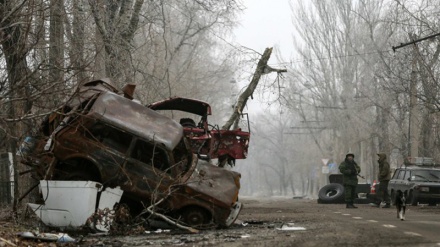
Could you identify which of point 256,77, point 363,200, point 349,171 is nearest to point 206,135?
point 349,171

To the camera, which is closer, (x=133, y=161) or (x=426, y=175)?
(x=133, y=161)

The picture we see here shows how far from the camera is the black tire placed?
1230 inches

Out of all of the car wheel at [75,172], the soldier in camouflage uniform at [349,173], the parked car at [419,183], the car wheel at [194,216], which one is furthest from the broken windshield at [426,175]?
the car wheel at [75,172]

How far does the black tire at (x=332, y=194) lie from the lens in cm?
3123

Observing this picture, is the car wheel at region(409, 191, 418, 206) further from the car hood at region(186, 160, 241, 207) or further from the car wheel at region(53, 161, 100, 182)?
the car wheel at region(53, 161, 100, 182)

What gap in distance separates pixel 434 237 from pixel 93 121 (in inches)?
248

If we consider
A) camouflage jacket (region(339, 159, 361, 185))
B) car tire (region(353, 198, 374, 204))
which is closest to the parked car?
car tire (region(353, 198, 374, 204))

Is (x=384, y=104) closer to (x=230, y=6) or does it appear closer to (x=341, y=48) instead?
(x=341, y=48)

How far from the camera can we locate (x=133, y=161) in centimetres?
1391

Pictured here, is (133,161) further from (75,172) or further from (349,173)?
(349,173)

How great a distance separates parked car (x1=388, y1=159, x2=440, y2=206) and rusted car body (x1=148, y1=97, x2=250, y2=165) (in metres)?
7.95

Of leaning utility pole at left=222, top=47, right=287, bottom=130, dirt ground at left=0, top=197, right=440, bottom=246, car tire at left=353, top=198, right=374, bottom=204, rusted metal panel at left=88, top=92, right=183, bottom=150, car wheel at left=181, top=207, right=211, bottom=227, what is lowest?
dirt ground at left=0, top=197, right=440, bottom=246

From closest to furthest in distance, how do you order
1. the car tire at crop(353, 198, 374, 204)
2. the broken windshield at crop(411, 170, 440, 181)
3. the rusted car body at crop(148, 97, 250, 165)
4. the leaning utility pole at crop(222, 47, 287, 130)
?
Result: the rusted car body at crop(148, 97, 250, 165) → the broken windshield at crop(411, 170, 440, 181) → the leaning utility pole at crop(222, 47, 287, 130) → the car tire at crop(353, 198, 374, 204)

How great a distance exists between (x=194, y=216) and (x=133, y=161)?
62.7 inches
